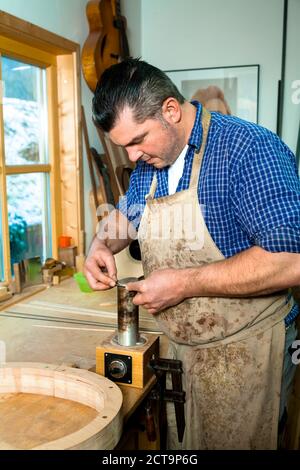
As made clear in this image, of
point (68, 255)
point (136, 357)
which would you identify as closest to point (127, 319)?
point (136, 357)

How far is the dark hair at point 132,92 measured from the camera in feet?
4.18

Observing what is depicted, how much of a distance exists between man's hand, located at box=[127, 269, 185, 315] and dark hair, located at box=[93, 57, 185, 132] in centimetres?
45

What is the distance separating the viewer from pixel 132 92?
1.27 meters

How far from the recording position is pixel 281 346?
57.6 inches

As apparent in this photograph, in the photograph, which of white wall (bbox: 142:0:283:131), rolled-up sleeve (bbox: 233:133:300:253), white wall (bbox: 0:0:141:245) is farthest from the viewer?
white wall (bbox: 142:0:283:131)

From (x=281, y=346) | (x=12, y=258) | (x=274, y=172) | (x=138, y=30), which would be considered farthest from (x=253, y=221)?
(x=138, y=30)

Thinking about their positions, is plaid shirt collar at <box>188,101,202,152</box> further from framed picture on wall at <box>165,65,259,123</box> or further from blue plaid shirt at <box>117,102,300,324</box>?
framed picture on wall at <box>165,65,259,123</box>

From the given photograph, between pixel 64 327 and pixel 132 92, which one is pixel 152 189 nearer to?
pixel 132 92

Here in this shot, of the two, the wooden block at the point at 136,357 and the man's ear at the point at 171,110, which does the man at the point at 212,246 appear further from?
the wooden block at the point at 136,357

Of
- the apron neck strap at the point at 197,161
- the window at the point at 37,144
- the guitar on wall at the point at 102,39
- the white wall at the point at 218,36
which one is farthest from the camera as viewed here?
the white wall at the point at 218,36

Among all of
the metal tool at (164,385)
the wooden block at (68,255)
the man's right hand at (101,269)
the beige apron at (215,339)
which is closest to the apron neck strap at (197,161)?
the beige apron at (215,339)

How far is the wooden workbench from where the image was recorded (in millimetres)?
1569

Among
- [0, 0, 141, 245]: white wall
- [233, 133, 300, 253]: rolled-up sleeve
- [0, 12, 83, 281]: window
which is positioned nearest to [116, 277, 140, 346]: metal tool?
[233, 133, 300, 253]: rolled-up sleeve

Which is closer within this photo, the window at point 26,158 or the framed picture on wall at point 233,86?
the window at point 26,158
